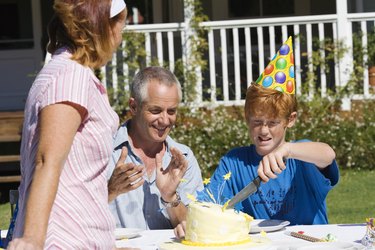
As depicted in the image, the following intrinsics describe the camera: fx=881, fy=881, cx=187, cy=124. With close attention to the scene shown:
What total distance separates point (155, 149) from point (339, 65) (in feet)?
20.5

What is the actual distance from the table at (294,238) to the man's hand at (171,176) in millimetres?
178

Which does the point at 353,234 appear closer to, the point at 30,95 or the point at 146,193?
the point at 146,193

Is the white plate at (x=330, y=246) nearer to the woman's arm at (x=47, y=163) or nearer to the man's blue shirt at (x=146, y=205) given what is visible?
the man's blue shirt at (x=146, y=205)

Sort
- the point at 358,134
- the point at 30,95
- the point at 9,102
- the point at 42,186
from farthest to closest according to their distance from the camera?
the point at 9,102 → the point at 358,134 → the point at 30,95 → the point at 42,186

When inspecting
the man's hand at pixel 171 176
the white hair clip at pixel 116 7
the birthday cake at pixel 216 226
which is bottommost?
the birthday cake at pixel 216 226

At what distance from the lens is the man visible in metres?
4.19

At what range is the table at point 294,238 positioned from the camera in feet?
11.2

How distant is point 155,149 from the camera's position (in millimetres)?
4535

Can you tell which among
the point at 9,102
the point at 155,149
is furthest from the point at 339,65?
the point at 155,149

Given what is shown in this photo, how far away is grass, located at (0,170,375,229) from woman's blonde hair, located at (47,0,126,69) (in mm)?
5267

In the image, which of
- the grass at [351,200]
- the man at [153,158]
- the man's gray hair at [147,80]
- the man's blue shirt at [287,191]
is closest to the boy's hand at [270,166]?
the man's blue shirt at [287,191]

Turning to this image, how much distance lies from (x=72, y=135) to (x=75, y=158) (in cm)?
10

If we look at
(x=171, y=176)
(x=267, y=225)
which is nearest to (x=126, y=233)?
(x=171, y=176)

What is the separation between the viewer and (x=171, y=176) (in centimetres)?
399
